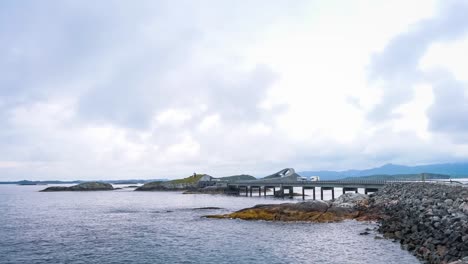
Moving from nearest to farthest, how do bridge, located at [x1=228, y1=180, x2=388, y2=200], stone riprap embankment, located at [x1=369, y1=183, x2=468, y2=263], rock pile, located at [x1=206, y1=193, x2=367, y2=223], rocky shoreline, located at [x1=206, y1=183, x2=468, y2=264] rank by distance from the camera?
1. stone riprap embankment, located at [x1=369, y1=183, x2=468, y2=263]
2. rocky shoreline, located at [x1=206, y1=183, x2=468, y2=264]
3. rock pile, located at [x1=206, y1=193, x2=367, y2=223]
4. bridge, located at [x1=228, y1=180, x2=388, y2=200]

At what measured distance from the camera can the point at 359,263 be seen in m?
29.3

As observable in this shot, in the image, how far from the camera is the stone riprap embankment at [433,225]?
25922 mm

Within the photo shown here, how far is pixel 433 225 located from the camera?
106 ft

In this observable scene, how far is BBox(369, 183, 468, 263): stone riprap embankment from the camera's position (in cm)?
2592

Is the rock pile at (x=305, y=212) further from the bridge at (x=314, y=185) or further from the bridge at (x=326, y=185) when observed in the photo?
the bridge at (x=314, y=185)

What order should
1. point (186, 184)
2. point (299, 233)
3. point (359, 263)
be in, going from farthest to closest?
point (186, 184)
point (299, 233)
point (359, 263)

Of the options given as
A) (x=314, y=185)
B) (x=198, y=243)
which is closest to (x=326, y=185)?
(x=314, y=185)

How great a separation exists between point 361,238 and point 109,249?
78.2 ft

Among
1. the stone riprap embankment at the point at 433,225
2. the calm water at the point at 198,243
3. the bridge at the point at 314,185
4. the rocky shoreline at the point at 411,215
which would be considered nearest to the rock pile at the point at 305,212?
the rocky shoreline at the point at 411,215

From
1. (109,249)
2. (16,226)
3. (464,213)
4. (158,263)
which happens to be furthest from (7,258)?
(464,213)

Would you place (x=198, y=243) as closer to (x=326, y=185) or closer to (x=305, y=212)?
(x=305, y=212)

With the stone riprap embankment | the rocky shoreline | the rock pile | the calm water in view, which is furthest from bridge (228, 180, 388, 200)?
the calm water

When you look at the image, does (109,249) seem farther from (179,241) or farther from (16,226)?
(16,226)

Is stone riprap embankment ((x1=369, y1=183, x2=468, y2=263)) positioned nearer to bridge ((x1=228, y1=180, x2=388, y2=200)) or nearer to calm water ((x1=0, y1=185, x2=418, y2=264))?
calm water ((x1=0, y1=185, x2=418, y2=264))
